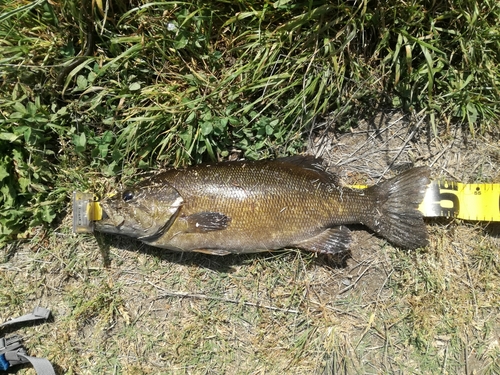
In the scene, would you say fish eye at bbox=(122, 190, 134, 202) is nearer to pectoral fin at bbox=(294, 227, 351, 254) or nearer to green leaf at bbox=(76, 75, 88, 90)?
green leaf at bbox=(76, 75, 88, 90)

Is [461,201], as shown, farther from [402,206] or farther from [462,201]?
[402,206]

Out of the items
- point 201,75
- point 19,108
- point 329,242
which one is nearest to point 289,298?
point 329,242

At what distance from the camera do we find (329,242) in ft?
11.6

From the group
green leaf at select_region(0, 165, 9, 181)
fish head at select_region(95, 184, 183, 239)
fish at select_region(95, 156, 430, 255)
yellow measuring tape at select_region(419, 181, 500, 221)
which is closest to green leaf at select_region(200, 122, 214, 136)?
fish at select_region(95, 156, 430, 255)

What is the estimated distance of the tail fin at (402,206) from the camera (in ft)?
11.6

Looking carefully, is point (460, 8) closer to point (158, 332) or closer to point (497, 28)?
point (497, 28)

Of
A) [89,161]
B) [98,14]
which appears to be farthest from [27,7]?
[89,161]

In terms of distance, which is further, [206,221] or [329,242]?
[329,242]

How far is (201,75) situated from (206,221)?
1.40m

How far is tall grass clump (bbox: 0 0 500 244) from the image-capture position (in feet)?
11.2

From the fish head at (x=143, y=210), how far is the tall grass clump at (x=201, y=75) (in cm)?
40

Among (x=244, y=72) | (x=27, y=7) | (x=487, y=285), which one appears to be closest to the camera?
(x=27, y=7)

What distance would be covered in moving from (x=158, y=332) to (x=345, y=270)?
6.66ft

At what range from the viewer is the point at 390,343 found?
378cm
